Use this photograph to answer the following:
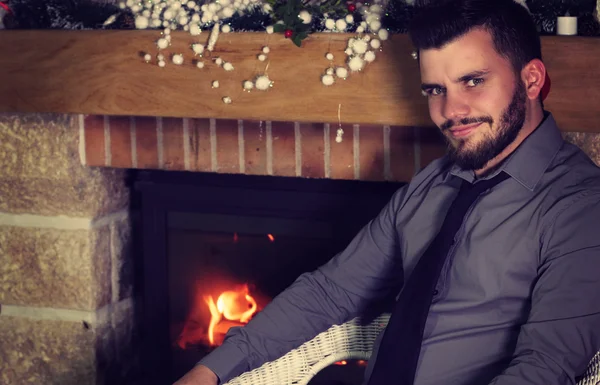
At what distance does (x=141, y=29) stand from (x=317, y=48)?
0.45 m

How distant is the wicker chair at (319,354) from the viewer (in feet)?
5.38

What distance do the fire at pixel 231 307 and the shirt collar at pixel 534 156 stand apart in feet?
3.47

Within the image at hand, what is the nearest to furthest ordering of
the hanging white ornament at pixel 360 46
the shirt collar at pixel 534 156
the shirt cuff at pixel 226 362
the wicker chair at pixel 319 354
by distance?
the shirt collar at pixel 534 156, the shirt cuff at pixel 226 362, the wicker chair at pixel 319 354, the hanging white ornament at pixel 360 46

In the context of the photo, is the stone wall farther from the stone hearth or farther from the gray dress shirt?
the gray dress shirt

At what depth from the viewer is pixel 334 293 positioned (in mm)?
1669

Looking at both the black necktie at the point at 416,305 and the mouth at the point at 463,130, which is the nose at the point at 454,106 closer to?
→ the mouth at the point at 463,130

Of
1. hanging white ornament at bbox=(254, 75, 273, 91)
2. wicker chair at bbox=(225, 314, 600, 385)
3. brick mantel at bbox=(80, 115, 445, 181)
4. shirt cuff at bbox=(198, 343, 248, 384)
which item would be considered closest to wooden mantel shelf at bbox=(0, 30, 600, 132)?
hanging white ornament at bbox=(254, 75, 273, 91)

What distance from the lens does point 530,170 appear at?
1402 mm

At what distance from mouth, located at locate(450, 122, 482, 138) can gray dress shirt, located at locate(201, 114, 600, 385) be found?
0.27ft

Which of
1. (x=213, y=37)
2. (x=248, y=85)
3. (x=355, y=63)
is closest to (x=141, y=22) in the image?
(x=213, y=37)

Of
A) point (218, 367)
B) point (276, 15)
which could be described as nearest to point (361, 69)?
point (276, 15)

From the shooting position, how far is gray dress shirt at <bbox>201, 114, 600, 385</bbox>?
125 cm

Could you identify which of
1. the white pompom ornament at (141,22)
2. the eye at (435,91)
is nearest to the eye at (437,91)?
the eye at (435,91)

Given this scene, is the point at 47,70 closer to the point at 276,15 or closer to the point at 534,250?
the point at 276,15
